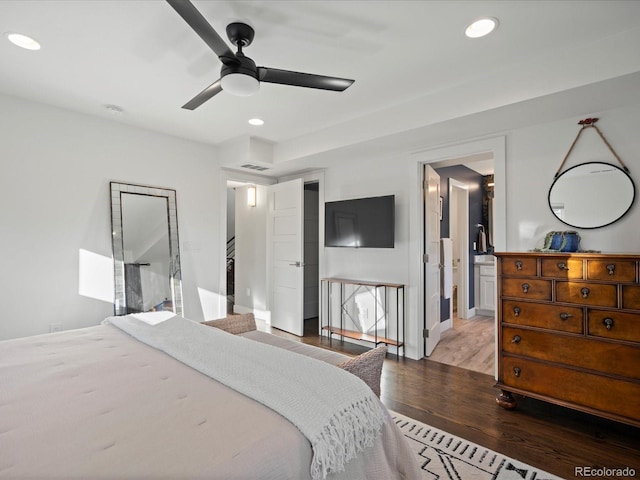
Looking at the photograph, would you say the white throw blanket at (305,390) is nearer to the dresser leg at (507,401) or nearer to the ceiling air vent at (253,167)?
the dresser leg at (507,401)

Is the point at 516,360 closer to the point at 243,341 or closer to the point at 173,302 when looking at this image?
the point at 243,341

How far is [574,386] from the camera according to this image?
7.30 ft

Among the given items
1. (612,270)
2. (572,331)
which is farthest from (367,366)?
(612,270)

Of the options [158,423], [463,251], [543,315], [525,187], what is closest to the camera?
[158,423]

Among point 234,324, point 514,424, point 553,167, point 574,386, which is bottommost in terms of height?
point 514,424

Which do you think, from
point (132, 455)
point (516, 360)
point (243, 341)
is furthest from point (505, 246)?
point (132, 455)

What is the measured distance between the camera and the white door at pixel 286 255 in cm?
455

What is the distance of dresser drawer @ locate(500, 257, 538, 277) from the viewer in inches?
95.0

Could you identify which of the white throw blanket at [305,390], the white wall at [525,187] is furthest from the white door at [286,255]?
the white throw blanket at [305,390]

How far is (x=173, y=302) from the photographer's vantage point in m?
3.92

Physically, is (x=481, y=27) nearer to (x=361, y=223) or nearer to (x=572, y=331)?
(x=572, y=331)

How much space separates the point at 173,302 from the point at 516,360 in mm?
3509

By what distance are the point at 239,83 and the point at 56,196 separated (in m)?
2.55

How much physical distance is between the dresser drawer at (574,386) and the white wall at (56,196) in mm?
3858
